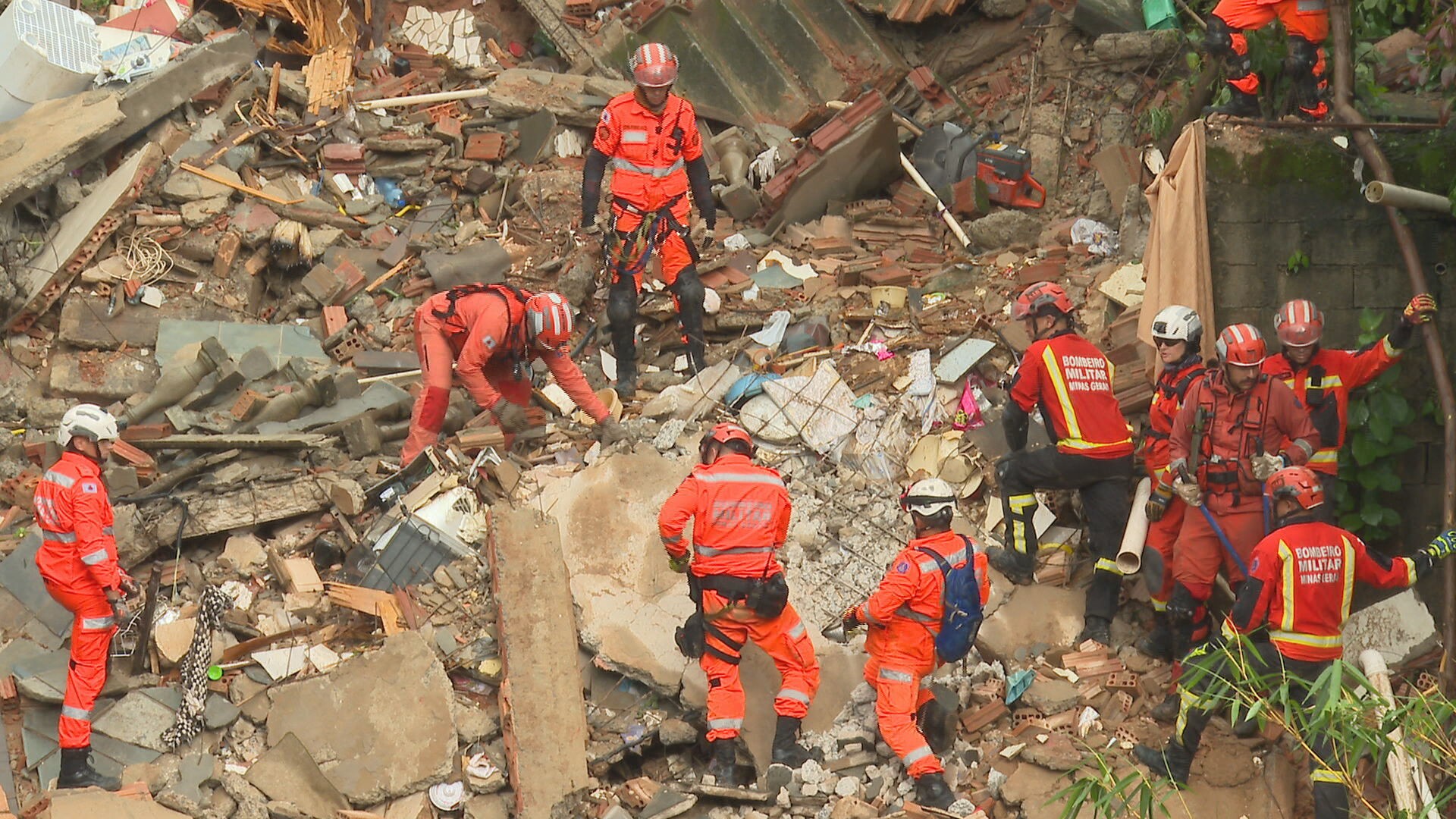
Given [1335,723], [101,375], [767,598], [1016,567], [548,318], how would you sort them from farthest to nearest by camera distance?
1. [101,375]
2. [548,318]
3. [1016,567]
4. [767,598]
5. [1335,723]

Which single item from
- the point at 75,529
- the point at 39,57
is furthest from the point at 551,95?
the point at 75,529

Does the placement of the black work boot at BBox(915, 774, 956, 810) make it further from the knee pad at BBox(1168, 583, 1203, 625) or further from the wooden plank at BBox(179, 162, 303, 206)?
the wooden plank at BBox(179, 162, 303, 206)

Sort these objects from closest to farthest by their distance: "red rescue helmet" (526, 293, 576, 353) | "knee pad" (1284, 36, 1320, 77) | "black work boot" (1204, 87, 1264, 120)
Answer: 1. "red rescue helmet" (526, 293, 576, 353)
2. "knee pad" (1284, 36, 1320, 77)
3. "black work boot" (1204, 87, 1264, 120)

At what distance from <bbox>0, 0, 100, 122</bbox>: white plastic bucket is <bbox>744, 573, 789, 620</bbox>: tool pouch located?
27.2ft

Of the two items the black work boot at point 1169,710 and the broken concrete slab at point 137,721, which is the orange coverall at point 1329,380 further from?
the broken concrete slab at point 137,721

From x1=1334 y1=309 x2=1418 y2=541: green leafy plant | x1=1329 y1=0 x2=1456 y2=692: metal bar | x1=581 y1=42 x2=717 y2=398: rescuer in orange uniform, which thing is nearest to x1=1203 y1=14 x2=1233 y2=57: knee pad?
x1=1329 y1=0 x2=1456 y2=692: metal bar

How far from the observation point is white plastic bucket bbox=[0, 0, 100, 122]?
1270 cm

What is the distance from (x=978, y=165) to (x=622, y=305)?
3.58 metres

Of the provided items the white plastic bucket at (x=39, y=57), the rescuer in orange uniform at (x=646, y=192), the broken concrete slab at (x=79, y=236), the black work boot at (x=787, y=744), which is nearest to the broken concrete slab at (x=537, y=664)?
the black work boot at (x=787, y=744)

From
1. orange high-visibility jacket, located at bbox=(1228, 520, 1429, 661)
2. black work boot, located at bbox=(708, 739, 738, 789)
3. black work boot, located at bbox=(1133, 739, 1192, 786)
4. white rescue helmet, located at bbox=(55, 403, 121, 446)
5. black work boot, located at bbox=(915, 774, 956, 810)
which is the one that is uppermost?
white rescue helmet, located at bbox=(55, 403, 121, 446)

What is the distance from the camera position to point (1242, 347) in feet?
26.0

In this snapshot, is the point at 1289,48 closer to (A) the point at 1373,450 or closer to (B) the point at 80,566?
(A) the point at 1373,450

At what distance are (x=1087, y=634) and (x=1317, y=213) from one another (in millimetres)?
2920

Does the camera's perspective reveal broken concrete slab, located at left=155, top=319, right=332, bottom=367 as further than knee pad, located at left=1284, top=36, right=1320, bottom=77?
Yes
